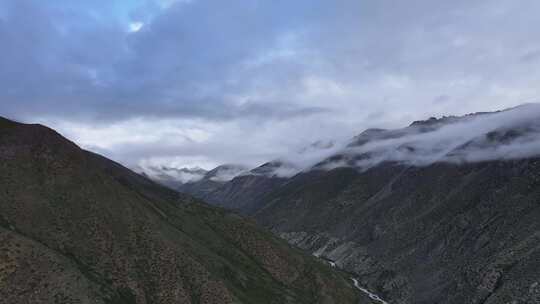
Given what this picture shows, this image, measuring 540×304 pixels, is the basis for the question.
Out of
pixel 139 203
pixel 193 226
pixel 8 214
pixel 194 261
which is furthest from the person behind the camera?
pixel 193 226

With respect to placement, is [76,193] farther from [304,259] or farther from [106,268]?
[304,259]

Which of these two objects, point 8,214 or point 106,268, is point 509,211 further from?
point 8,214

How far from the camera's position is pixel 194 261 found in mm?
119938

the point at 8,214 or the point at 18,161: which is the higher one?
the point at 18,161

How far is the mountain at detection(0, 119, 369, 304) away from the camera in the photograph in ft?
286

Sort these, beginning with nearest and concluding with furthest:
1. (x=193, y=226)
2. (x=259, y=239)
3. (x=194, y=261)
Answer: (x=194, y=261)
(x=193, y=226)
(x=259, y=239)

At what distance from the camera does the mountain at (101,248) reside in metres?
87.1

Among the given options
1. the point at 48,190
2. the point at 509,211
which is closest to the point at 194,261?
the point at 48,190

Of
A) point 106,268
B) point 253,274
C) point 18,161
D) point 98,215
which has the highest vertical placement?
point 18,161

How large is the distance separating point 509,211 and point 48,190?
132 m

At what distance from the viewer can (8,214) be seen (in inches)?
3829

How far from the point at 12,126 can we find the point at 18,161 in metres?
17.2

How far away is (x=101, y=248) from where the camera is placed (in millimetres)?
103062

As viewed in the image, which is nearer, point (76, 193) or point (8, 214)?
point (8, 214)
